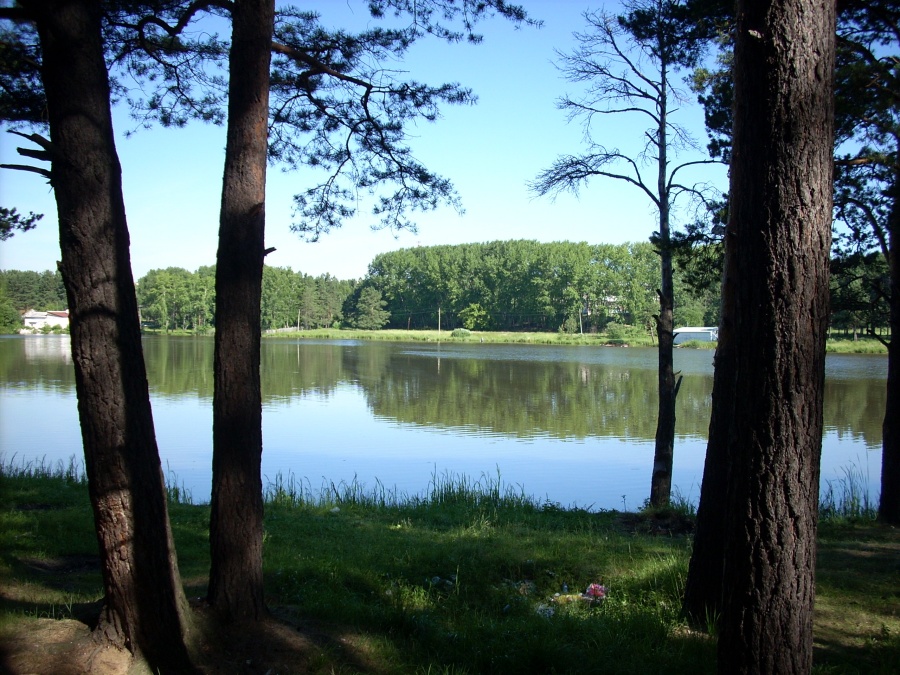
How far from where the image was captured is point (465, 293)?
82.2 m

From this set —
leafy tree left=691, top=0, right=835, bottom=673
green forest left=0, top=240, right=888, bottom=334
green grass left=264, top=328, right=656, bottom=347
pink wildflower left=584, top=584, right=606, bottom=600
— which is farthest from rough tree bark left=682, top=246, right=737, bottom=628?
green forest left=0, top=240, right=888, bottom=334

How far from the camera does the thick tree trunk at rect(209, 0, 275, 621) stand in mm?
3695

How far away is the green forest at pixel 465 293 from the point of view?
67.6 metres

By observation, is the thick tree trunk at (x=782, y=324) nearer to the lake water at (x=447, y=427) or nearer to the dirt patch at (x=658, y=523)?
the dirt patch at (x=658, y=523)

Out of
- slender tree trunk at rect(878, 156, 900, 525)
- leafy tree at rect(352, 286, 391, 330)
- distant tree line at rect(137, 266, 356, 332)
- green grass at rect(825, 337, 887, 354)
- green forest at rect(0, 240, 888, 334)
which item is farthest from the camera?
leafy tree at rect(352, 286, 391, 330)

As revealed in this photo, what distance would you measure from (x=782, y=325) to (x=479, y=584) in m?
2.94

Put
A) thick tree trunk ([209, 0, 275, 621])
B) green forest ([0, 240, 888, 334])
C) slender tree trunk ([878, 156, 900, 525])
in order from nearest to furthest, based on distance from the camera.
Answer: thick tree trunk ([209, 0, 275, 621]) < slender tree trunk ([878, 156, 900, 525]) < green forest ([0, 240, 888, 334])

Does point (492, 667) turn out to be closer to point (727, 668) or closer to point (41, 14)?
point (727, 668)

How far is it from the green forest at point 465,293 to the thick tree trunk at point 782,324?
56.5 m

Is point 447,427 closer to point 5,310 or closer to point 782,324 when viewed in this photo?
point 5,310

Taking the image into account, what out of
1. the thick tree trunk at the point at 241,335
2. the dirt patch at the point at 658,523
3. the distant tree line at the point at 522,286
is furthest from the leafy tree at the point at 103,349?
the distant tree line at the point at 522,286

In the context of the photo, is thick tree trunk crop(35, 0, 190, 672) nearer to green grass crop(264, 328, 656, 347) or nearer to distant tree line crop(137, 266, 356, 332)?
distant tree line crop(137, 266, 356, 332)

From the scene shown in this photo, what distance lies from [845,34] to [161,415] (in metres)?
16.1

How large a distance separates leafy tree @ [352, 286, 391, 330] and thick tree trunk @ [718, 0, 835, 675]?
82.4m
